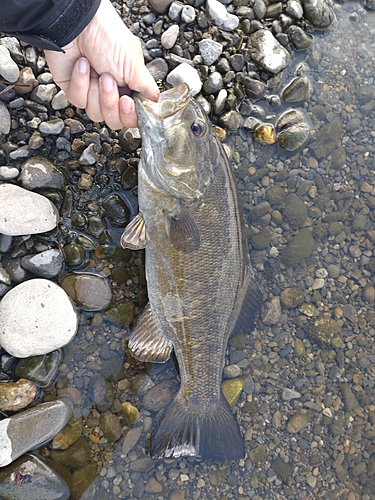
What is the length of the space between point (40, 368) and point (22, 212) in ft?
4.03

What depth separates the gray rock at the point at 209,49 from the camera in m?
3.84

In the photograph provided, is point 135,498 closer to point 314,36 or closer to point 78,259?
point 78,259

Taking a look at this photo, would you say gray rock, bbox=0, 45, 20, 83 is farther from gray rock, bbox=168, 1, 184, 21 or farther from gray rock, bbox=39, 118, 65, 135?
gray rock, bbox=168, 1, 184, 21

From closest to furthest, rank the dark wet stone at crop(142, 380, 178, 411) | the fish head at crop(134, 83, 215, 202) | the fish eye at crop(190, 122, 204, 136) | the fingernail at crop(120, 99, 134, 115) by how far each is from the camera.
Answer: the fingernail at crop(120, 99, 134, 115)
the fish head at crop(134, 83, 215, 202)
the fish eye at crop(190, 122, 204, 136)
the dark wet stone at crop(142, 380, 178, 411)

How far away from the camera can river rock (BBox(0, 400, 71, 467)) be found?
323 cm

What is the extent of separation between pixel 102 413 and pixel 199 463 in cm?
92

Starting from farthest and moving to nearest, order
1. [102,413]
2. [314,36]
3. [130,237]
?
[314,36] → [102,413] → [130,237]

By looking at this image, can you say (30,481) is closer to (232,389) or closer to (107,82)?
(232,389)

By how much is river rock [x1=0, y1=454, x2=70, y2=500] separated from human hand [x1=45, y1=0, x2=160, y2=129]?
8.52 feet

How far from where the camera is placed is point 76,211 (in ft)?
12.0

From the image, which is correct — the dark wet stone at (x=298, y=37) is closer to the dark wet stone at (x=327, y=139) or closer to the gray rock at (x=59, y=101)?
the dark wet stone at (x=327, y=139)

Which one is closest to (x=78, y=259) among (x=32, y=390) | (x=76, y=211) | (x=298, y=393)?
(x=76, y=211)

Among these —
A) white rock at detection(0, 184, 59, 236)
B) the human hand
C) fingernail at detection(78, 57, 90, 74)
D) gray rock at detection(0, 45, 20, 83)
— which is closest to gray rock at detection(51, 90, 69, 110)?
gray rock at detection(0, 45, 20, 83)

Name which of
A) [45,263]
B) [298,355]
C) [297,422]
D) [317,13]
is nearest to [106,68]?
[45,263]
